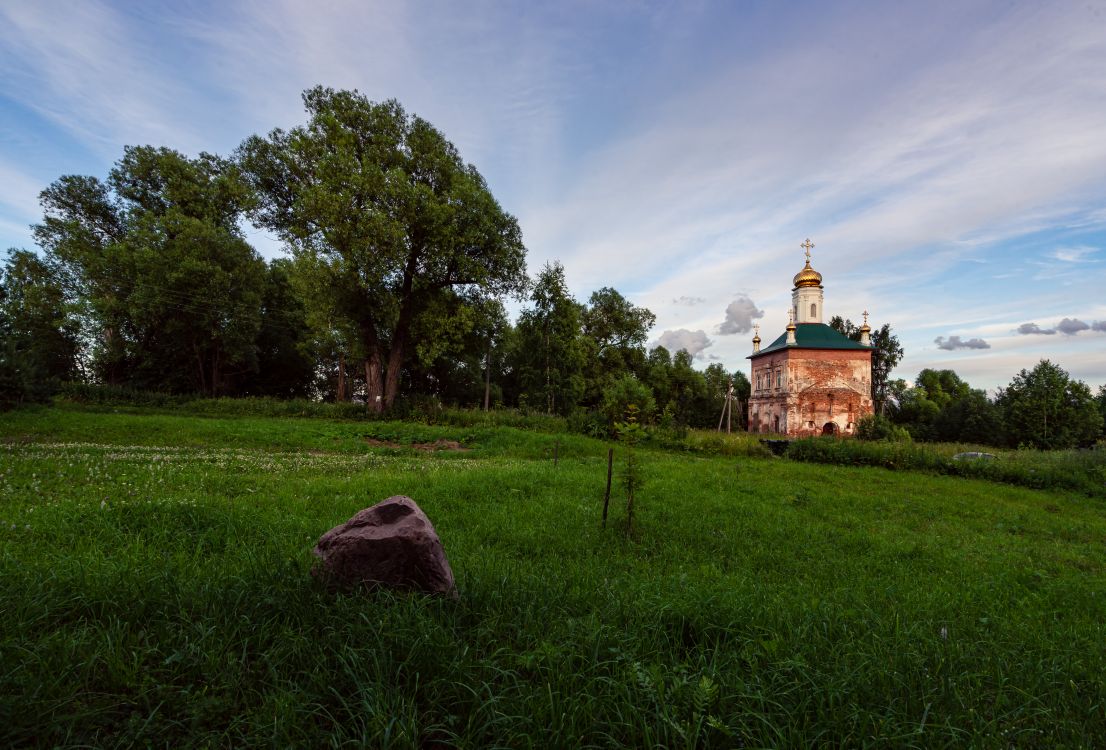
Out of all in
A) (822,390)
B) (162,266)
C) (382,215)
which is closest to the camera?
(382,215)

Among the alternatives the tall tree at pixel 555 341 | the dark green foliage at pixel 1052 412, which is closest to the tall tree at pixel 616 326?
the tall tree at pixel 555 341

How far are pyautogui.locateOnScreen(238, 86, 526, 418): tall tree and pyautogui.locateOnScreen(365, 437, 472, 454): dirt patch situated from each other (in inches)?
304

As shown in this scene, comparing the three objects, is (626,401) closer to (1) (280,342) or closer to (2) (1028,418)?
(1) (280,342)

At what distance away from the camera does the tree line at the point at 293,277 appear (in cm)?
2283

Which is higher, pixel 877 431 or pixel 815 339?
pixel 815 339

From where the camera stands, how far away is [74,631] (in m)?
2.76

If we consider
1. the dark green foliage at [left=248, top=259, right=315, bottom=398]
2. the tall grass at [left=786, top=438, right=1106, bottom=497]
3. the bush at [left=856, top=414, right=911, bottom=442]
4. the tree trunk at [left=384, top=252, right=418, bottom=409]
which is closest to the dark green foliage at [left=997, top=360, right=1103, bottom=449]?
the bush at [left=856, top=414, right=911, bottom=442]

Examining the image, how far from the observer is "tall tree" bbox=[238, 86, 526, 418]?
22422 mm

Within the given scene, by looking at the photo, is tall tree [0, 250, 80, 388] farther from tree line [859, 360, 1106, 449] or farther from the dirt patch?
tree line [859, 360, 1106, 449]

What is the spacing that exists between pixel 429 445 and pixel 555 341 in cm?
2033

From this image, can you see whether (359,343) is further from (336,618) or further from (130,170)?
(336,618)

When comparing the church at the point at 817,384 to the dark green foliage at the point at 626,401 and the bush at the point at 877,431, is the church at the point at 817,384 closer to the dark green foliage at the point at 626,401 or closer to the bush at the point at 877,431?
the bush at the point at 877,431

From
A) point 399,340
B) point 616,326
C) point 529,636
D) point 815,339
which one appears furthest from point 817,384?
point 529,636

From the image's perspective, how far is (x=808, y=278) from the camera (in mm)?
54656
